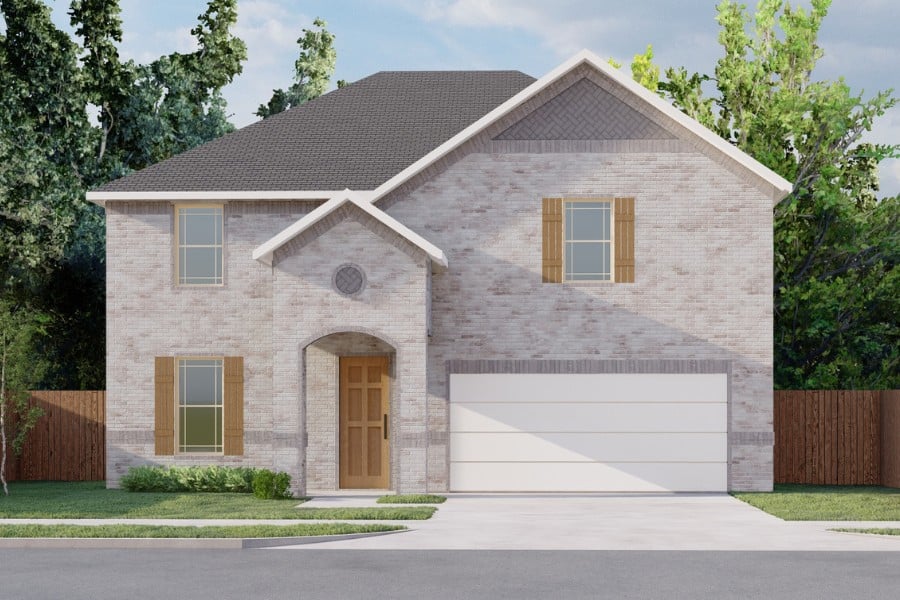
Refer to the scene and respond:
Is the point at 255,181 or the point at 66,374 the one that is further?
the point at 66,374

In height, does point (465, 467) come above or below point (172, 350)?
below

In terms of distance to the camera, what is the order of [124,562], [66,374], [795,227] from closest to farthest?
[124,562] < [795,227] < [66,374]

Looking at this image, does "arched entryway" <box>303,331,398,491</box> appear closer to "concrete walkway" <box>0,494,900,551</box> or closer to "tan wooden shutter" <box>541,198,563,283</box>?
"concrete walkway" <box>0,494,900,551</box>

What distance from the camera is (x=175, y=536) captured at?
16.8m

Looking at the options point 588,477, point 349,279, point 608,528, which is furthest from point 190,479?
point 608,528

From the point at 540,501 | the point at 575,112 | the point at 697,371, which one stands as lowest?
the point at 540,501

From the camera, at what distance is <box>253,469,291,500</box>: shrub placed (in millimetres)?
23016

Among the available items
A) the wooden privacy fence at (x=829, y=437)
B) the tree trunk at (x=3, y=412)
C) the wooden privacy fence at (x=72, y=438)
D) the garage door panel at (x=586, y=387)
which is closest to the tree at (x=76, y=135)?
the wooden privacy fence at (x=72, y=438)

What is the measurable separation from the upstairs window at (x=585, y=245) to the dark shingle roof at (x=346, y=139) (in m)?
3.61

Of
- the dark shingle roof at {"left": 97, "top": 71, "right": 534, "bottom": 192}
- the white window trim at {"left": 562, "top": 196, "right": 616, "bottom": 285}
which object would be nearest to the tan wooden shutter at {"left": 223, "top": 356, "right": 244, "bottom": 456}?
the dark shingle roof at {"left": 97, "top": 71, "right": 534, "bottom": 192}

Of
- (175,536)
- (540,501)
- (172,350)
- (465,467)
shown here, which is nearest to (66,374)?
(172,350)

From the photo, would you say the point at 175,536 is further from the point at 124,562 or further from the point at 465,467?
the point at 465,467

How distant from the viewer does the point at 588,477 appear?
24984 millimetres

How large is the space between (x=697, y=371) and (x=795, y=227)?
10465mm
